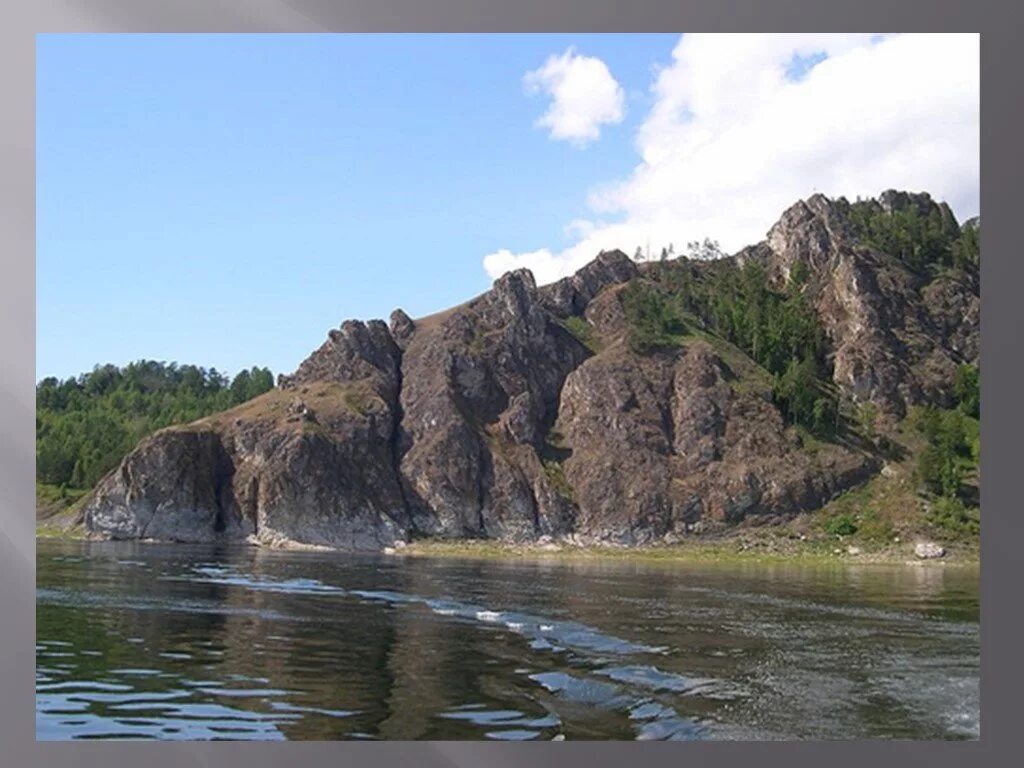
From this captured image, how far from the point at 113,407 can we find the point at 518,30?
485 ft

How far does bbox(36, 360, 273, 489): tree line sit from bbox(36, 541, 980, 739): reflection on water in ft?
265

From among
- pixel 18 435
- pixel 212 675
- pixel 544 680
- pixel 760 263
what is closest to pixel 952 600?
pixel 544 680

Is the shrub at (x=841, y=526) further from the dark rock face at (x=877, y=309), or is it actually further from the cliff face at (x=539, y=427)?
the dark rock face at (x=877, y=309)

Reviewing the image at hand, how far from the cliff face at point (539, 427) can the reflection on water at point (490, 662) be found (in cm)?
5728

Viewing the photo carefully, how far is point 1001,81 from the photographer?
79.2 ft

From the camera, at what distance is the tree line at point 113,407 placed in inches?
4998

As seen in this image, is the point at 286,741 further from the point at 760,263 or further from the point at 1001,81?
the point at 760,263

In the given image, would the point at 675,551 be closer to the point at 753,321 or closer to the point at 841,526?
the point at 841,526

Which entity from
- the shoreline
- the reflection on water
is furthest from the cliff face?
the reflection on water

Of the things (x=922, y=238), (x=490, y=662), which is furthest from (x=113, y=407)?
(x=490, y=662)

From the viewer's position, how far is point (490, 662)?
27.3 meters

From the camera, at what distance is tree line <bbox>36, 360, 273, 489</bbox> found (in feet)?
416

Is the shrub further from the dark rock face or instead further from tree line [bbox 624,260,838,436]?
the dark rock face

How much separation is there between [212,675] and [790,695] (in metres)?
13.9
